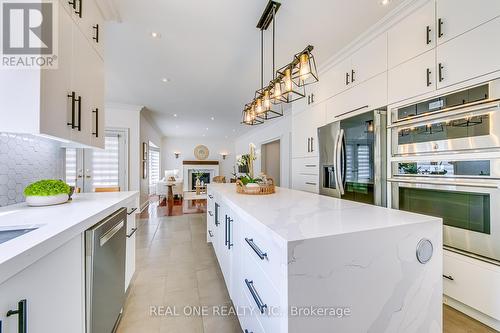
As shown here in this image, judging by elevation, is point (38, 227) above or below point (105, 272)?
above

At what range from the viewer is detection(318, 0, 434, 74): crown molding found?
6.07ft

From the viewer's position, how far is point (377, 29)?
2172mm

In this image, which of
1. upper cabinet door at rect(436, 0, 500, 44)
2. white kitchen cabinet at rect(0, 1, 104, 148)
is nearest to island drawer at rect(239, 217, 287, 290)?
white kitchen cabinet at rect(0, 1, 104, 148)

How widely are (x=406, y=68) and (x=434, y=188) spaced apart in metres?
1.11

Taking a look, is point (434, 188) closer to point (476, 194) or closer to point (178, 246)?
point (476, 194)

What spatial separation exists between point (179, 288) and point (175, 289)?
0.04 metres

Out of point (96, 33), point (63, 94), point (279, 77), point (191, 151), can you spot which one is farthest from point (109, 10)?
point (191, 151)

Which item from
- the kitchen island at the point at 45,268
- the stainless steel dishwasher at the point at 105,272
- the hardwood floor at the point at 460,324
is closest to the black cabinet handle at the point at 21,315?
the kitchen island at the point at 45,268

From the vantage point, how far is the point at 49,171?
170cm

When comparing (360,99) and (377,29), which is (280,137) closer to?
(360,99)

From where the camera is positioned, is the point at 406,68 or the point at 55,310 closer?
the point at 55,310

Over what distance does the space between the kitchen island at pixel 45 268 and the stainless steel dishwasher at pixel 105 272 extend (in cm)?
3

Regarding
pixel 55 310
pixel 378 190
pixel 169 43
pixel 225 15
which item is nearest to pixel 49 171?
pixel 55 310

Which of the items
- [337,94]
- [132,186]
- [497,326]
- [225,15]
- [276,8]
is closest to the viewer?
[497,326]
